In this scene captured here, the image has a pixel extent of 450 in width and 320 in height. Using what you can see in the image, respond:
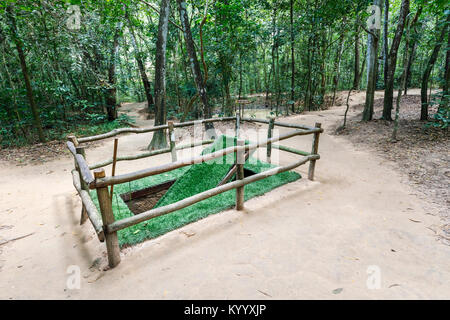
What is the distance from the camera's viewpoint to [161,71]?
6.33 meters

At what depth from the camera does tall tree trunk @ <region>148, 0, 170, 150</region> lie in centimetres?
610

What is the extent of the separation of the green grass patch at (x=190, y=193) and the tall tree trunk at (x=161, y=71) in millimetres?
2352

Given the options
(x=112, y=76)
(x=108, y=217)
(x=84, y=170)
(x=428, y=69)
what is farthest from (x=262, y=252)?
(x=112, y=76)

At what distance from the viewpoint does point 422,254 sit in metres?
2.32

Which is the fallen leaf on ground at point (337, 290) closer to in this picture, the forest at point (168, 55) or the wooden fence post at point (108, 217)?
the wooden fence post at point (108, 217)

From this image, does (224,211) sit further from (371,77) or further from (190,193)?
(371,77)

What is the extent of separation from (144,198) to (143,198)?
0.05ft

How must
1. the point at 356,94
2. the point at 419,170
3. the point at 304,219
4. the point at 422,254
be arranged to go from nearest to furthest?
1. the point at 422,254
2. the point at 304,219
3. the point at 419,170
4. the point at 356,94

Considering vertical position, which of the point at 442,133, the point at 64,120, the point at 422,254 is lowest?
the point at 422,254

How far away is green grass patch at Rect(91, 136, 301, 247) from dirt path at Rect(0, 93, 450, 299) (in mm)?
127

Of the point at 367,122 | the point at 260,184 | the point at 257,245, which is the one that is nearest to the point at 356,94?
the point at 367,122

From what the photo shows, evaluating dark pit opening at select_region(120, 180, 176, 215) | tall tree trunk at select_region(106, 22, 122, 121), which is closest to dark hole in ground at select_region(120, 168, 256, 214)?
dark pit opening at select_region(120, 180, 176, 215)
